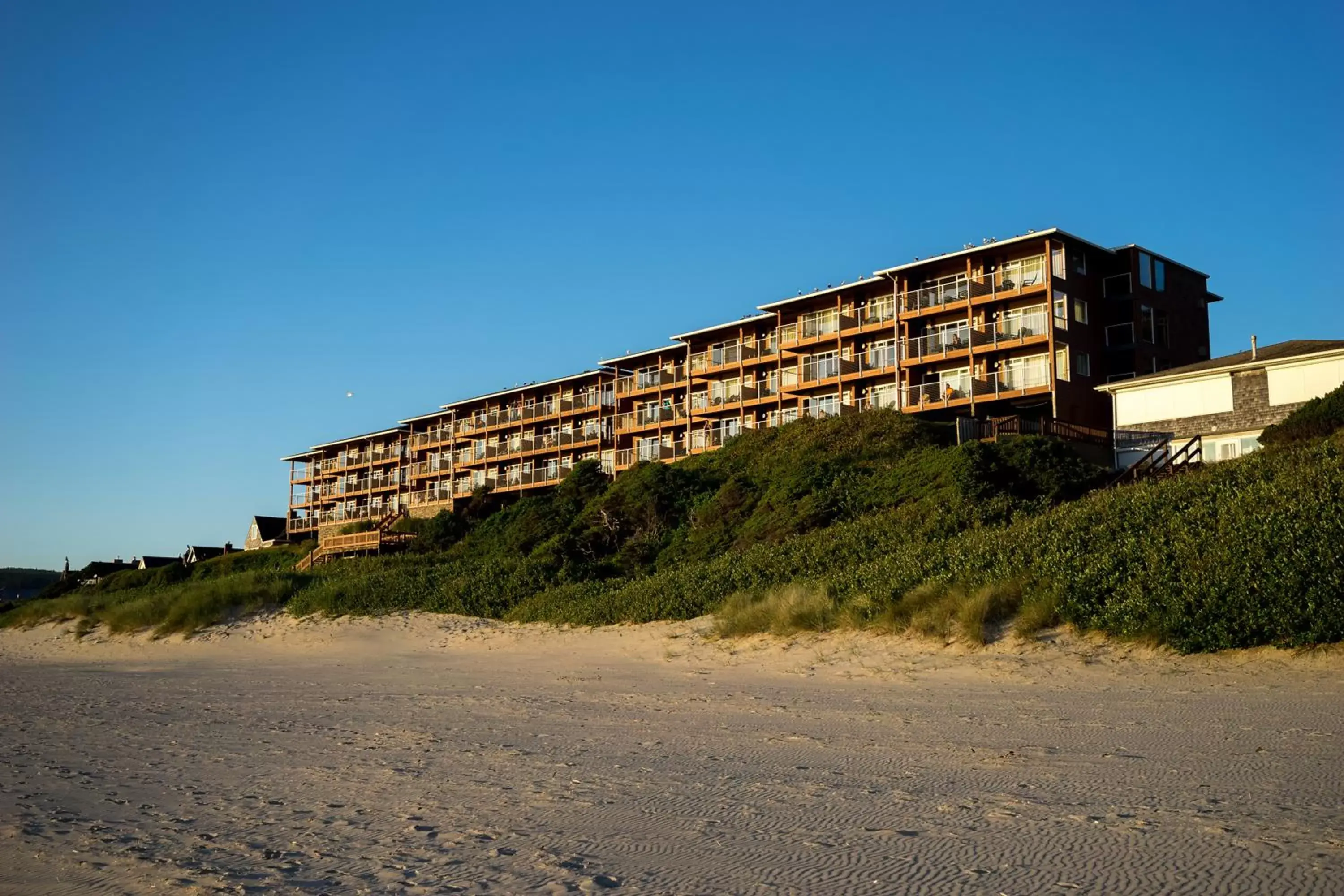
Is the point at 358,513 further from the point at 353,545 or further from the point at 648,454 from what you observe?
the point at 648,454

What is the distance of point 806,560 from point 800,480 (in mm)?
10986

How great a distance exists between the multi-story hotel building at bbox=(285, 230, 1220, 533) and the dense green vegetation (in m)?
6.87

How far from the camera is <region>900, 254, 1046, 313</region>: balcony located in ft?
149

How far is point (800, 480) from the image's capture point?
3484 cm

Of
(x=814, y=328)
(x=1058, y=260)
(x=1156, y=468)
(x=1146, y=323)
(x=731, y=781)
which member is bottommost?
(x=731, y=781)

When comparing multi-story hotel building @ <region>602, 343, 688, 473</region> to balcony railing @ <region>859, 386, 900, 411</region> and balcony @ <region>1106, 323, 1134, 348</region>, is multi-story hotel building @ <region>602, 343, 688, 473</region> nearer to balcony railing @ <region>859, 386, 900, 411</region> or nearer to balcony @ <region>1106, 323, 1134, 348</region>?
balcony railing @ <region>859, 386, 900, 411</region>

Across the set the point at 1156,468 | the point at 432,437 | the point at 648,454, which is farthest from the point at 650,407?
the point at 1156,468

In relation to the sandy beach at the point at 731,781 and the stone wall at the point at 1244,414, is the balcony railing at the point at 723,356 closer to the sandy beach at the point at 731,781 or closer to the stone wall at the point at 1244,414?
the stone wall at the point at 1244,414

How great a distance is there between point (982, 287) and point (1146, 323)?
24.5ft

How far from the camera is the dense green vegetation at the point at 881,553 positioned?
1400 centimetres

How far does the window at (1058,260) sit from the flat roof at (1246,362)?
7.71m

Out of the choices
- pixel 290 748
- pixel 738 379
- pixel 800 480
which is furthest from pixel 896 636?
pixel 738 379

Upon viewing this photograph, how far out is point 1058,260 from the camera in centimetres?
4503

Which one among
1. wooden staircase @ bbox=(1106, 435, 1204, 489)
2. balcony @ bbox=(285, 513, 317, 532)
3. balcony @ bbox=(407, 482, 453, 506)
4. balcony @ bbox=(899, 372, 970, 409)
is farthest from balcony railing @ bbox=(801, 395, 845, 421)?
balcony @ bbox=(285, 513, 317, 532)
